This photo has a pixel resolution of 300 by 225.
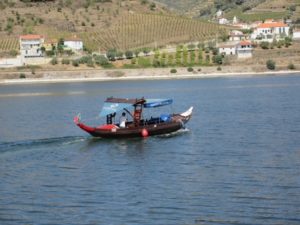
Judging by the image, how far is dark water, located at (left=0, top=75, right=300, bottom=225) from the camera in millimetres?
21641

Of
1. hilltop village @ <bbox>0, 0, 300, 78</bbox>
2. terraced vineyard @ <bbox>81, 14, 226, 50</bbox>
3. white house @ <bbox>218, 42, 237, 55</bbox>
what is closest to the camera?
hilltop village @ <bbox>0, 0, 300, 78</bbox>

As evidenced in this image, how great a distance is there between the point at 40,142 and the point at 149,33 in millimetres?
108513

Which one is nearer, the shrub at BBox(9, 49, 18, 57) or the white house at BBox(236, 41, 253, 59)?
the white house at BBox(236, 41, 253, 59)

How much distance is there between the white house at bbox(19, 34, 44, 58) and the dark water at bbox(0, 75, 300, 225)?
73.3 meters

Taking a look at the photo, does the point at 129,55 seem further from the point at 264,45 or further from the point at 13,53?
the point at 264,45

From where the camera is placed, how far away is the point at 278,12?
17450cm

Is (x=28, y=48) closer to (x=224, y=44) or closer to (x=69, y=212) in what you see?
(x=224, y=44)

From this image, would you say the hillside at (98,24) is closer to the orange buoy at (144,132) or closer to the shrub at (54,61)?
the shrub at (54,61)

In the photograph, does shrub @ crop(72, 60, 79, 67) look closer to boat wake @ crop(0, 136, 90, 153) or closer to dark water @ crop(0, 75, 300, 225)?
dark water @ crop(0, 75, 300, 225)

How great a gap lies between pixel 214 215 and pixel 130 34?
12390cm

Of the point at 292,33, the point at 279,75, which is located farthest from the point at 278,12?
the point at 279,75

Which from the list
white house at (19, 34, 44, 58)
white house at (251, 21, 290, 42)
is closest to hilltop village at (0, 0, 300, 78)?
white house at (19, 34, 44, 58)

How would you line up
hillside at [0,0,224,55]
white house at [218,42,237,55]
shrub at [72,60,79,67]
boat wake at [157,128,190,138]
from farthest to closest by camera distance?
hillside at [0,0,224,55], white house at [218,42,237,55], shrub at [72,60,79,67], boat wake at [157,128,190,138]

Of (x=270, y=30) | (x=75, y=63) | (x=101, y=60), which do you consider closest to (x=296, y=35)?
(x=270, y=30)
